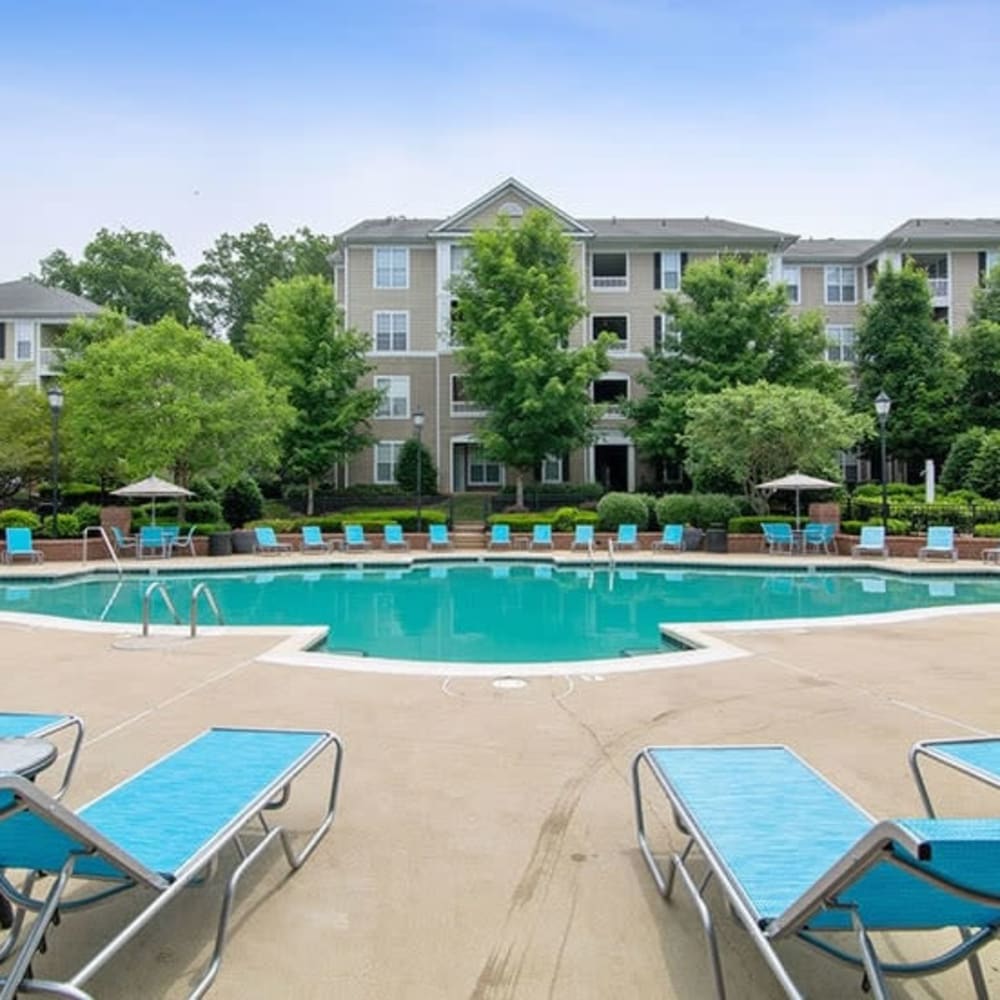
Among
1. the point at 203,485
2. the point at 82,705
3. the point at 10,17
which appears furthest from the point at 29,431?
the point at 82,705

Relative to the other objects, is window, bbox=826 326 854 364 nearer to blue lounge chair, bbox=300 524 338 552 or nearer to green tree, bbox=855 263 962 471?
green tree, bbox=855 263 962 471

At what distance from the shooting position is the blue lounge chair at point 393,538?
2397 centimetres

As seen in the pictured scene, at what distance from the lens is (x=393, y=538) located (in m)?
24.0

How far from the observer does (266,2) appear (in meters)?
10.6

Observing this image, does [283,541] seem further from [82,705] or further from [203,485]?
[82,705]

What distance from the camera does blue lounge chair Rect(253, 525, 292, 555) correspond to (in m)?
23.0

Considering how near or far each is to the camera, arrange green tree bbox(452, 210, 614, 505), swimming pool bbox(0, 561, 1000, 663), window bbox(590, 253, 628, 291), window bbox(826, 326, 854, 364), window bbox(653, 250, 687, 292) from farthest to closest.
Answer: window bbox(826, 326, 854, 364) < window bbox(590, 253, 628, 291) < window bbox(653, 250, 687, 292) < green tree bbox(452, 210, 614, 505) < swimming pool bbox(0, 561, 1000, 663)

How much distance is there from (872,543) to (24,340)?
3773 cm

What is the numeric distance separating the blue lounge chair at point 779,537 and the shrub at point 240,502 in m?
16.4

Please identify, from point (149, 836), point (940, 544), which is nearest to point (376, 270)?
point (940, 544)

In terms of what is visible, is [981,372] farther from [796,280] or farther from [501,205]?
[501,205]

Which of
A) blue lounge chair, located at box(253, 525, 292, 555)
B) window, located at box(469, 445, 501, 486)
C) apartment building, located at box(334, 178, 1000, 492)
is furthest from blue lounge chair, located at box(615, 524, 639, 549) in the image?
window, located at box(469, 445, 501, 486)

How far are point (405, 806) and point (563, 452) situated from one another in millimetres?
27088

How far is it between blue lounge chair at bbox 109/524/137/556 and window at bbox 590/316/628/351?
20080 mm
